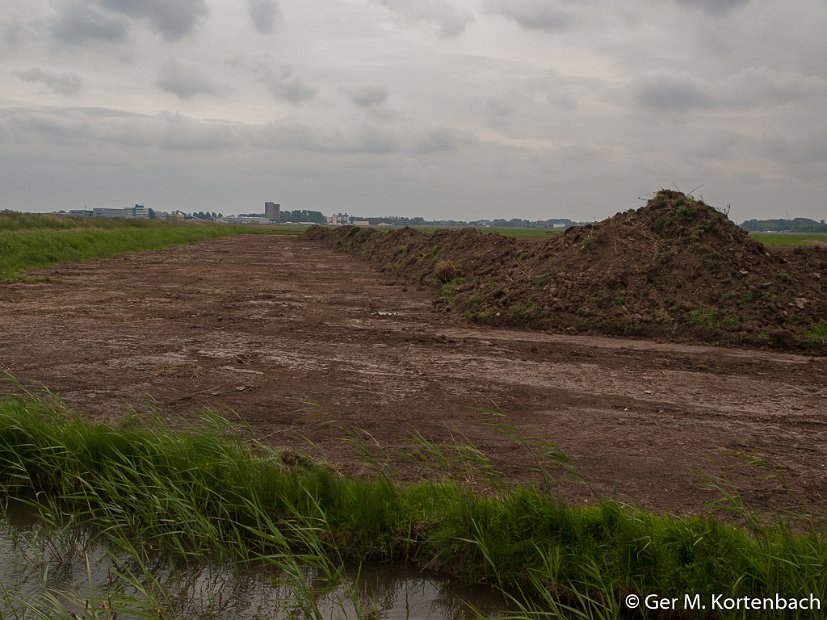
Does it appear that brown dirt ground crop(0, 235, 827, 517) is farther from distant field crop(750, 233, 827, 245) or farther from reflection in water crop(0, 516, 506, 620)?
distant field crop(750, 233, 827, 245)

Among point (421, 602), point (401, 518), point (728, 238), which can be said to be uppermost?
point (728, 238)

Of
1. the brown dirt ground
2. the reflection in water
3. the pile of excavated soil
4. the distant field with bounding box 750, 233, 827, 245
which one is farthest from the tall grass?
the distant field with bounding box 750, 233, 827, 245

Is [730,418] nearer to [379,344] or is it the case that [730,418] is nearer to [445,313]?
[379,344]

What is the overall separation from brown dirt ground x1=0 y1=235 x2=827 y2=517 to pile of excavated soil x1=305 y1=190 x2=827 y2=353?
668 millimetres

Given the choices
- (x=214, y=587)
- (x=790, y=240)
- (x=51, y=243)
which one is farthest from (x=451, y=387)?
(x=790, y=240)

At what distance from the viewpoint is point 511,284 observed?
1441 centimetres

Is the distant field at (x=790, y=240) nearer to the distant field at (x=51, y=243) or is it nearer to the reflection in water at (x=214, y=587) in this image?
the reflection in water at (x=214, y=587)

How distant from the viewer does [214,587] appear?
4086 millimetres

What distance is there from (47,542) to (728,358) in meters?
9.52

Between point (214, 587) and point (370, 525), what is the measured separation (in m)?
1.10

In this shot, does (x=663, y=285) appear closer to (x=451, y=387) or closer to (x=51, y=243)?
(x=451, y=387)

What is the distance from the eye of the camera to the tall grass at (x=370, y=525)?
382cm

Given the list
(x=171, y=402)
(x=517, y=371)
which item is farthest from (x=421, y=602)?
(x=517, y=371)

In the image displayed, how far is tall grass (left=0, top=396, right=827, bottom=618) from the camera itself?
→ 3824mm
